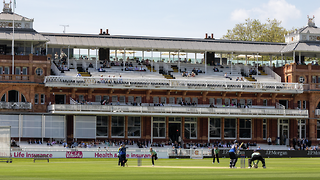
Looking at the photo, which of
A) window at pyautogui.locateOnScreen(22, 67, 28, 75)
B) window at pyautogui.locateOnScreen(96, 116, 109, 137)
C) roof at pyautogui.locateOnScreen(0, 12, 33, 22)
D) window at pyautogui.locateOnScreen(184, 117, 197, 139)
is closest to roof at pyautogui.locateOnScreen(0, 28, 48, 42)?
roof at pyautogui.locateOnScreen(0, 12, 33, 22)

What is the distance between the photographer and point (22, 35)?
67312 millimetres

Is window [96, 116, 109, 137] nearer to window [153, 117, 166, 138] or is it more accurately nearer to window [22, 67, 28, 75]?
window [153, 117, 166, 138]

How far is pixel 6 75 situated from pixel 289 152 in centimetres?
3560

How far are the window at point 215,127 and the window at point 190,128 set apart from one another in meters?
2.30

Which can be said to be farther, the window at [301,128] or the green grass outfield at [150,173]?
the window at [301,128]

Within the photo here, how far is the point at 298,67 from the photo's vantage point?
247 ft

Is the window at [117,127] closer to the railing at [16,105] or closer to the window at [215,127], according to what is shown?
the railing at [16,105]

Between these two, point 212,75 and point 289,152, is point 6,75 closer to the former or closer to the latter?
point 212,75

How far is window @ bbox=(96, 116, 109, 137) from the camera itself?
6769 centimetres

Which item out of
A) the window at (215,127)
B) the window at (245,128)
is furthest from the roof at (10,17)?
the window at (245,128)

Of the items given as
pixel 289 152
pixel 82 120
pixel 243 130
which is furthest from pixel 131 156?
pixel 243 130

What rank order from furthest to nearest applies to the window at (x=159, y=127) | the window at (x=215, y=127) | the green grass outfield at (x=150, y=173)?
the window at (x=215, y=127) < the window at (x=159, y=127) < the green grass outfield at (x=150, y=173)

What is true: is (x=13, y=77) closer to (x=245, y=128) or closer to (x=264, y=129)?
(x=245, y=128)

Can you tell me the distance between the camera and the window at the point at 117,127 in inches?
2691
